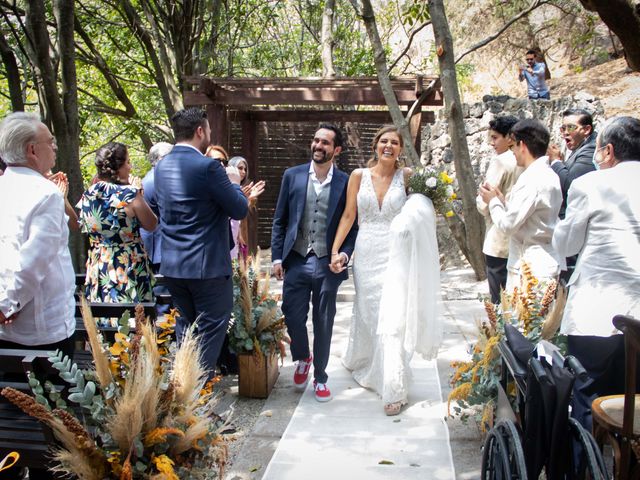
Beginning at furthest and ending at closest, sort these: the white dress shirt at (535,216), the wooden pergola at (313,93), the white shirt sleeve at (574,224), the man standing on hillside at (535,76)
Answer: the man standing on hillside at (535,76) < the wooden pergola at (313,93) < the white dress shirt at (535,216) < the white shirt sleeve at (574,224)

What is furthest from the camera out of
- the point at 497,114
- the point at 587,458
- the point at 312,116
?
the point at 497,114

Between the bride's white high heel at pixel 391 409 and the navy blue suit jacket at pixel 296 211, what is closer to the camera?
the bride's white high heel at pixel 391 409

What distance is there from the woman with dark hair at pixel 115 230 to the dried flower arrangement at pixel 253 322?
0.70 meters

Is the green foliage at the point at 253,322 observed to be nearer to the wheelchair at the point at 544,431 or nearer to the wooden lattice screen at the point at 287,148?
the wheelchair at the point at 544,431

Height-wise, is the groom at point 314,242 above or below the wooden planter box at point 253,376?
above

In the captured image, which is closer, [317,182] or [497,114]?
[317,182]

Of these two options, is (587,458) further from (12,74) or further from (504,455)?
(12,74)

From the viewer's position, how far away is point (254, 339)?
4625 millimetres

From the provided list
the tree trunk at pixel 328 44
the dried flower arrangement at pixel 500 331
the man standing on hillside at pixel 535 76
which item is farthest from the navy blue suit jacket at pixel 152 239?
the man standing on hillside at pixel 535 76

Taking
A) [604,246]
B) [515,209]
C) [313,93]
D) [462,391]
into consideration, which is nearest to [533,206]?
[515,209]

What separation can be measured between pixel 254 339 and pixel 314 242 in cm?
89

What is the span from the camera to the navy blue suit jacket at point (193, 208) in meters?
3.71

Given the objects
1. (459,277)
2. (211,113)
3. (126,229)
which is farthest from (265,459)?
(211,113)

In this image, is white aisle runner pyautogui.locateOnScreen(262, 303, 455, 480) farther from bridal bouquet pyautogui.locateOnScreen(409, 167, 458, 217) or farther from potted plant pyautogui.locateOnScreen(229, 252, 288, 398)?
bridal bouquet pyautogui.locateOnScreen(409, 167, 458, 217)
